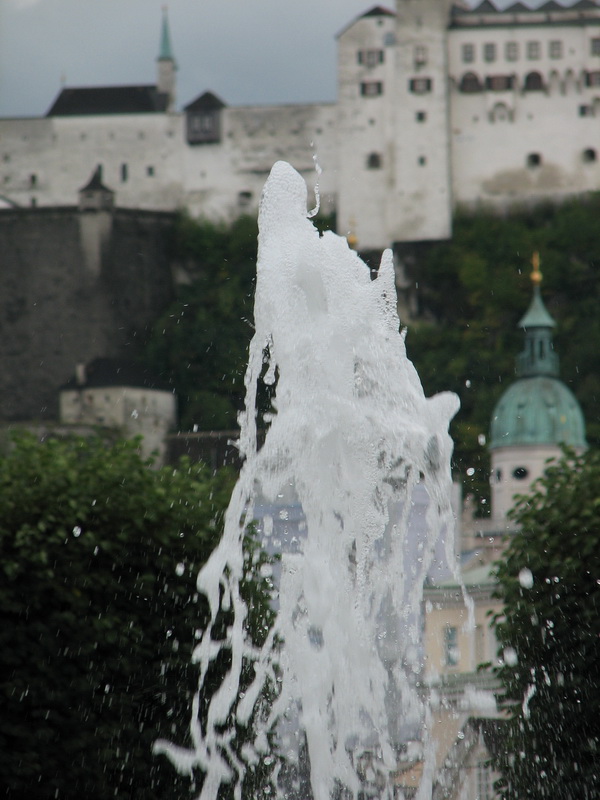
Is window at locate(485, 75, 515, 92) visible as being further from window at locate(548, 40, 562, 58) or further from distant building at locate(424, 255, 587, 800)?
distant building at locate(424, 255, 587, 800)

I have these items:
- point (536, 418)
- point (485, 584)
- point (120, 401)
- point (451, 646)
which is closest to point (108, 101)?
point (120, 401)

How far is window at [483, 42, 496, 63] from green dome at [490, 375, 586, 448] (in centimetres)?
2352

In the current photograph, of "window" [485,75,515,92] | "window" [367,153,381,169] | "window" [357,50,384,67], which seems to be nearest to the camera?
"window" [367,153,381,169]

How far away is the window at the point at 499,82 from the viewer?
89625 millimetres

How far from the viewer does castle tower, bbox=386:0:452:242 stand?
8688cm

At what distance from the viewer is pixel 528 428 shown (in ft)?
228

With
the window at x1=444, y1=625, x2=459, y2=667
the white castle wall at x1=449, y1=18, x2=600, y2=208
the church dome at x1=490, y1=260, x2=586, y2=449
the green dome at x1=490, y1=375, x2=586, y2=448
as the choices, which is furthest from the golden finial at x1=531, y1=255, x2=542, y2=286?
the window at x1=444, y1=625, x2=459, y2=667

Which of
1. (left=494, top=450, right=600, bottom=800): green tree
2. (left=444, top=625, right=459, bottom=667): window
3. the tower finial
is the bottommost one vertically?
(left=494, top=450, right=600, bottom=800): green tree

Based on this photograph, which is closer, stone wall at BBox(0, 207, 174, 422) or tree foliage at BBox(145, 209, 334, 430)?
tree foliage at BBox(145, 209, 334, 430)

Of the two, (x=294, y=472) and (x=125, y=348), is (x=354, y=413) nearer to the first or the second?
(x=294, y=472)

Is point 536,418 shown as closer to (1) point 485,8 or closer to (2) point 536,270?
(2) point 536,270

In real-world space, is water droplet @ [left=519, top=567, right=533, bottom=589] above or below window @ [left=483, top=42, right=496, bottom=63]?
below

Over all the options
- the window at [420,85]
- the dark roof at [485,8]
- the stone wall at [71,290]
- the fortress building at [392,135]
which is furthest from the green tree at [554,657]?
the dark roof at [485,8]

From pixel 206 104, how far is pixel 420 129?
9.74m
